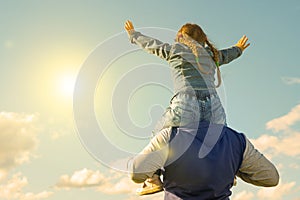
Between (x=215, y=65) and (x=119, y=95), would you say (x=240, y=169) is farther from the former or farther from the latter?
(x=119, y=95)

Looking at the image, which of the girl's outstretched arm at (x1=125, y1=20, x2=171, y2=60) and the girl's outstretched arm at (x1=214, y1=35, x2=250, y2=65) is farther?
the girl's outstretched arm at (x1=214, y1=35, x2=250, y2=65)

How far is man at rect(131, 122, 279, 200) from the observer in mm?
3885

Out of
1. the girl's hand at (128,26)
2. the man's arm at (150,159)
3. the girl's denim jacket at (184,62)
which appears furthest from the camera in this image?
the girl's hand at (128,26)

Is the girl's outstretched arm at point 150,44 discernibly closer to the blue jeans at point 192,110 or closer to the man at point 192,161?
the blue jeans at point 192,110

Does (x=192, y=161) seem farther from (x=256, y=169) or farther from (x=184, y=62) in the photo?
(x=184, y=62)

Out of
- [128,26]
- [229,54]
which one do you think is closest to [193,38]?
[229,54]

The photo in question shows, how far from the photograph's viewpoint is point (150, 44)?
440 cm

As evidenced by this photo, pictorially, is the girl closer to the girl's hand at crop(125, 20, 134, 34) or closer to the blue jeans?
the blue jeans

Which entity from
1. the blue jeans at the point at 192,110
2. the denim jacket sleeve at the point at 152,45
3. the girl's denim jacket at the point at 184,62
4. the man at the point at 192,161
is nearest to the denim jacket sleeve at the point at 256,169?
the man at the point at 192,161

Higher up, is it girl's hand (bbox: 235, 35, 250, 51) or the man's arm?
girl's hand (bbox: 235, 35, 250, 51)

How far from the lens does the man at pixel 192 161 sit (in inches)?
153

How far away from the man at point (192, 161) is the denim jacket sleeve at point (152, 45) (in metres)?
0.85

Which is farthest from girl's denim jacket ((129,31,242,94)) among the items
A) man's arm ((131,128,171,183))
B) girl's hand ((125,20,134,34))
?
man's arm ((131,128,171,183))

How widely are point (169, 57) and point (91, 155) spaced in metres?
1.33
